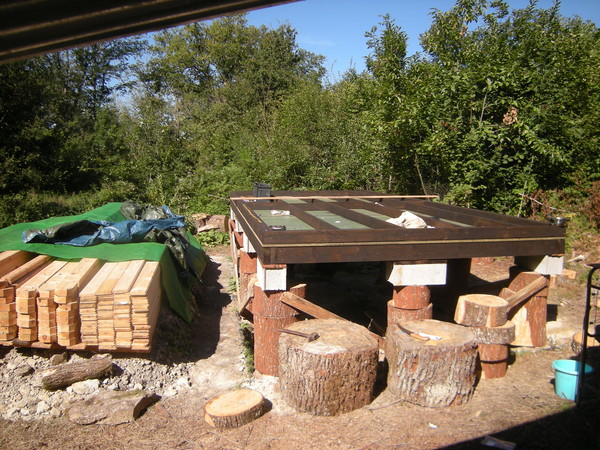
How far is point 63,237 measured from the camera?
589 cm

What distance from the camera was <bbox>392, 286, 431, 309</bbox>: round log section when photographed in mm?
4699

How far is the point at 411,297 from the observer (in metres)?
4.71

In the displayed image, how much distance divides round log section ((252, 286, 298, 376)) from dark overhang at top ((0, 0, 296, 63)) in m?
3.76

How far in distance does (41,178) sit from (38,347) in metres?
11.9

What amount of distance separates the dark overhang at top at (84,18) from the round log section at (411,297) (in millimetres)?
3917

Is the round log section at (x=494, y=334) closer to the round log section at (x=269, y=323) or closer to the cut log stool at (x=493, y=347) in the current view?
the cut log stool at (x=493, y=347)

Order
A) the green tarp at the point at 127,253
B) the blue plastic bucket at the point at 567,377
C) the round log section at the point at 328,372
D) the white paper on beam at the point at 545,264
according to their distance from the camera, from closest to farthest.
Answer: the round log section at the point at 328,372
the blue plastic bucket at the point at 567,377
the white paper on beam at the point at 545,264
the green tarp at the point at 127,253

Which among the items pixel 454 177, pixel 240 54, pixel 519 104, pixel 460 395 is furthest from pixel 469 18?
pixel 240 54

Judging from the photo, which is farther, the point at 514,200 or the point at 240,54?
the point at 240,54

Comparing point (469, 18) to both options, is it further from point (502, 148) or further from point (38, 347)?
point (38, 347)

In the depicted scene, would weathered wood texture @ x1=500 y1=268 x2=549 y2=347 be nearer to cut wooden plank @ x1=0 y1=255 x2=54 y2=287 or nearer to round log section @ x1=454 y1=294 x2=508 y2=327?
round log section @ x1=454 y1=294 x2=508 y2=327

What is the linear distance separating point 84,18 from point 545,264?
5.22 meters

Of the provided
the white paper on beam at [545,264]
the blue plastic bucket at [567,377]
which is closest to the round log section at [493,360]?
the blue plastic bucket at [567,377]

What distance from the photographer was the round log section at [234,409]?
3930 millimetres
